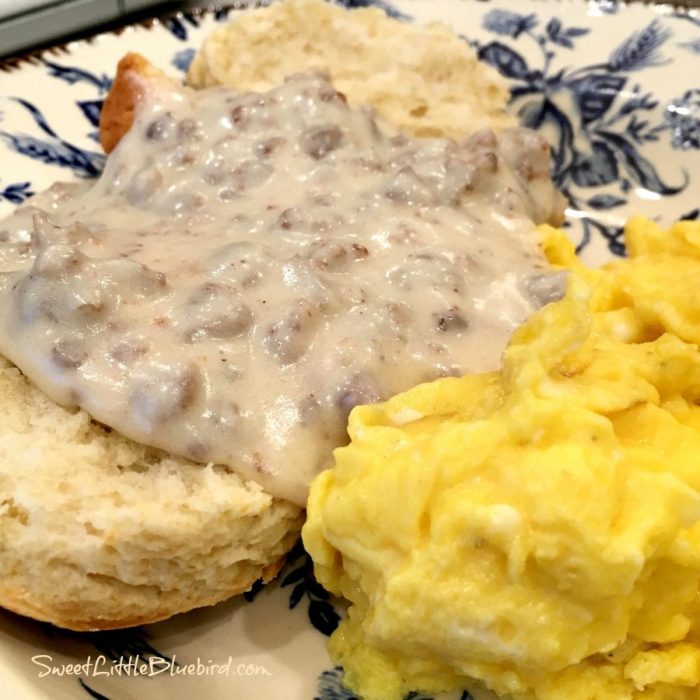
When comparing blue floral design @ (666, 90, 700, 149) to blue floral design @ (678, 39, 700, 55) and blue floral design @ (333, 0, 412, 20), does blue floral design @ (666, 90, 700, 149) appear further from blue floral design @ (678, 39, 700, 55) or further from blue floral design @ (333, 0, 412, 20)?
blue floral design @ (333, 0, 412, 20)

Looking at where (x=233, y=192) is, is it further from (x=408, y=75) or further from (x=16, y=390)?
(x=408, y=75)

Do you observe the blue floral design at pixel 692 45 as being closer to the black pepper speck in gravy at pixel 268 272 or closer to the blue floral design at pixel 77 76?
the black pepper speck in gravy at pixel 268 272

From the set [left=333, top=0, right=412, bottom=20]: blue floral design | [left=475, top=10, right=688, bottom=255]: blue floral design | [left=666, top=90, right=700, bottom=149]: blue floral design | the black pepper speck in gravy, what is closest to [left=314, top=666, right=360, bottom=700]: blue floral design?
the black pepper speck in gravy

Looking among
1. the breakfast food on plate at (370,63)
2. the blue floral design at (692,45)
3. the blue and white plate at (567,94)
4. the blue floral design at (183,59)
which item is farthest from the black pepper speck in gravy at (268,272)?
the blue floral design at (692,45)

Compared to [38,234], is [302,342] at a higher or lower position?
lower

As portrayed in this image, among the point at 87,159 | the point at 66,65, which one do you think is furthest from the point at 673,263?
the point at 66,65
